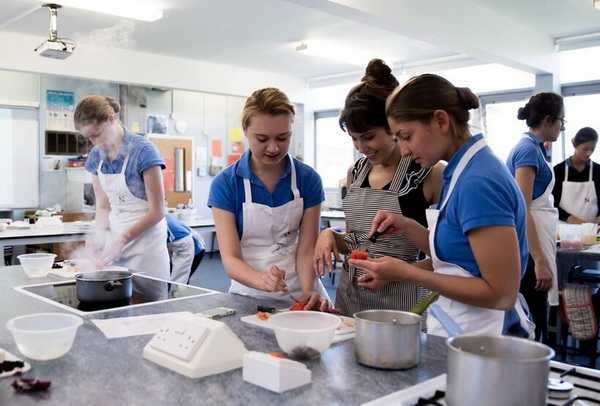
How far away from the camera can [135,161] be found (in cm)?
268

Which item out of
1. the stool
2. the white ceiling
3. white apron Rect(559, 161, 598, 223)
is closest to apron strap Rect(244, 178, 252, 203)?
the stool

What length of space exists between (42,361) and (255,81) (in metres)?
7.04

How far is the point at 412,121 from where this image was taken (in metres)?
1.38

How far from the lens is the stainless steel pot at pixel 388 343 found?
3.74ft

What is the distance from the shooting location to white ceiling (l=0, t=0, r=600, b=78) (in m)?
5.11

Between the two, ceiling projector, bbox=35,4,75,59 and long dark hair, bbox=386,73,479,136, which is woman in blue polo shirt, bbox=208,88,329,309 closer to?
long dark hair, bbox=386,73,479,136

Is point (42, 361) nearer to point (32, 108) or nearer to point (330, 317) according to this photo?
point (330, 317)

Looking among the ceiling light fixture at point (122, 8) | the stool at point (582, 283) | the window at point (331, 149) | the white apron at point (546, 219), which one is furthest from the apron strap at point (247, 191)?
the window at point (331, 149)

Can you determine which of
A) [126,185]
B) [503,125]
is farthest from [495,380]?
[503,125]

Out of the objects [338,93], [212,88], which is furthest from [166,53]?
[338,93]

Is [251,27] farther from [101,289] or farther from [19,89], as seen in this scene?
[101,289]

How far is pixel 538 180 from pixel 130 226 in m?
2.05

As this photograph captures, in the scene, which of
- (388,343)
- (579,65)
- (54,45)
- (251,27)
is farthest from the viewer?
(579,65)

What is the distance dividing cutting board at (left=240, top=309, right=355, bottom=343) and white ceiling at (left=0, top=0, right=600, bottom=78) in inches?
137
